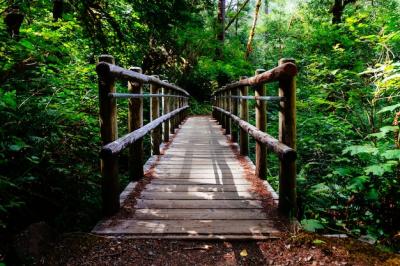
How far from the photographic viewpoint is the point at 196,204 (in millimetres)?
3486

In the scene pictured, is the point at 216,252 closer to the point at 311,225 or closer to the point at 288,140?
the point at 311,225

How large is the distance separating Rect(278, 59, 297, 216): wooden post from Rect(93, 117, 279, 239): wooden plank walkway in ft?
0.81

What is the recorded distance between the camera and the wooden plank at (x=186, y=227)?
2.77 metres

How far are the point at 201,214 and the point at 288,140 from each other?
3.45 ft

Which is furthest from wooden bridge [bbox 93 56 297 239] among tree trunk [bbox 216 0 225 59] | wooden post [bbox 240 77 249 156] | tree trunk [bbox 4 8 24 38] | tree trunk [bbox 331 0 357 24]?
tree trunk [bbox 216 0 225 59]

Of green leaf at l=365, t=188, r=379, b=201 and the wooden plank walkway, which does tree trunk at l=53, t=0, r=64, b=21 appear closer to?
the wooden plank walkway

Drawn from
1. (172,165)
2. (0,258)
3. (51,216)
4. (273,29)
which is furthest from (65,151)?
(273,29)

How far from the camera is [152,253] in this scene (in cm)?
247

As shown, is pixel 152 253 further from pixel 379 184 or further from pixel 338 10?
pixel 338 10

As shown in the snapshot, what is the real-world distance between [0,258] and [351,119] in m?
6.27

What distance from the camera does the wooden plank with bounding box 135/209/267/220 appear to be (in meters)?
3.10

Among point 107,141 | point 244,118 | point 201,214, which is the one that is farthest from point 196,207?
point 244,118

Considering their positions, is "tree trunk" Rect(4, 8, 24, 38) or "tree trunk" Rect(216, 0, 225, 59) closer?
"tree trunk" Rect(4, 8, 24, 38)

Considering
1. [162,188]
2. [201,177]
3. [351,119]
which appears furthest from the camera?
[351,119]
